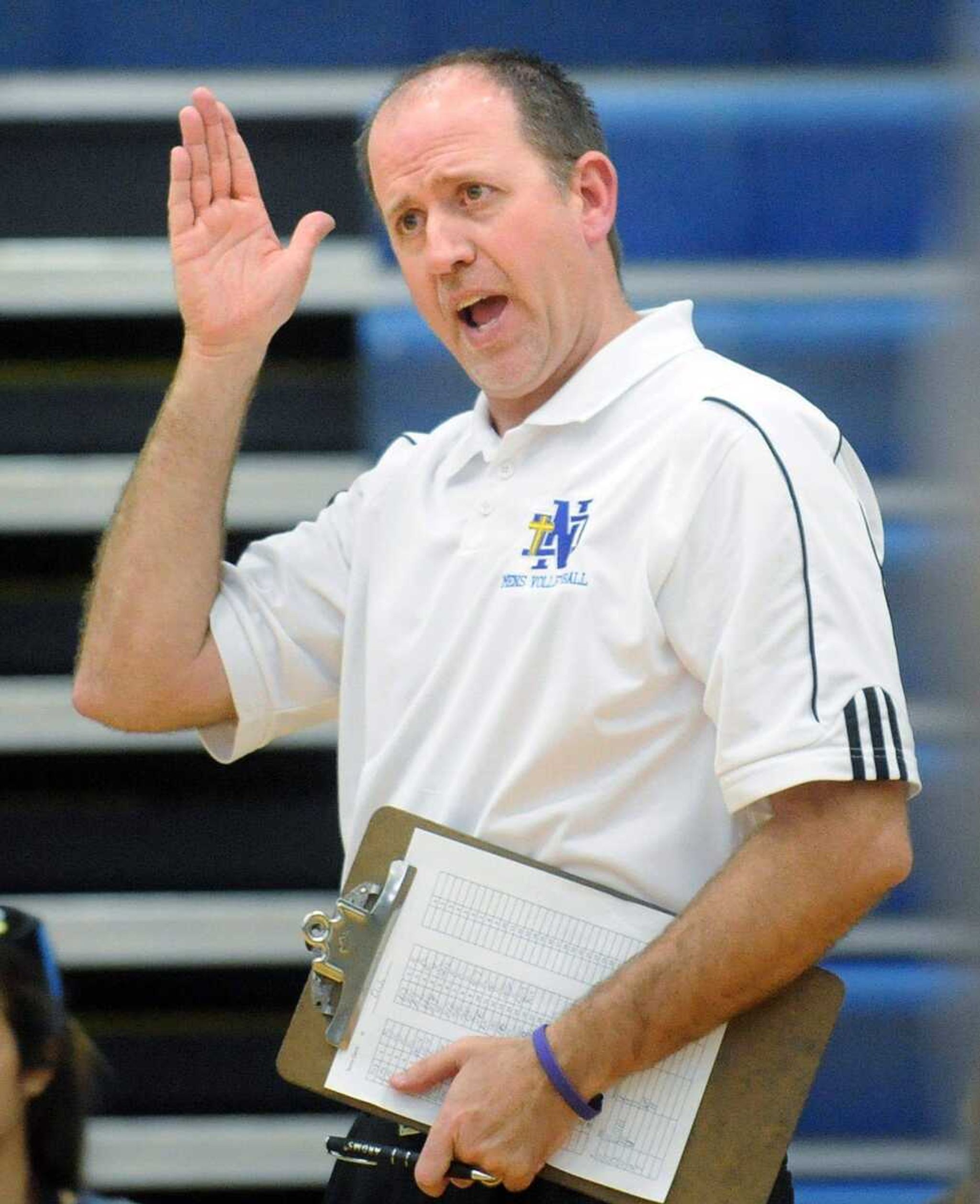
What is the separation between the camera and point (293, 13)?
11.1 feet

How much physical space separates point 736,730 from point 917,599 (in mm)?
1551

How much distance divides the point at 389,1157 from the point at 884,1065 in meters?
1.65

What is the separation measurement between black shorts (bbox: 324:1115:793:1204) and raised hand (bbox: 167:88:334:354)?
961mm

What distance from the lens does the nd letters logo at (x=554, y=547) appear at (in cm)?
182

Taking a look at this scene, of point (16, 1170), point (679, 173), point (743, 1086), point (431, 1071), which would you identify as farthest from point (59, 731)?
→ point (743, 1086)

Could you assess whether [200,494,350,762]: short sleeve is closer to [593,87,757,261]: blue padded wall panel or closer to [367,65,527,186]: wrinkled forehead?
[367,65,527,186]: wrinkled forehead

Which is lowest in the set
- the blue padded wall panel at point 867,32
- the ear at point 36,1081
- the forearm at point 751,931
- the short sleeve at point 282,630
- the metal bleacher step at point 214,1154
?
the metal bleacher step at point 214,1154

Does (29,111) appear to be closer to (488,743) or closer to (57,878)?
(57,878)

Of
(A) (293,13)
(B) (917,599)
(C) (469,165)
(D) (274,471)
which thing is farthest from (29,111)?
(B) (917,599)

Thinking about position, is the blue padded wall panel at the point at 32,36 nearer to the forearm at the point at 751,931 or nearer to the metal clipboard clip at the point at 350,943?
the metal clipboard clip at the point at 350,943

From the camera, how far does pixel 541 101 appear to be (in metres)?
2.08

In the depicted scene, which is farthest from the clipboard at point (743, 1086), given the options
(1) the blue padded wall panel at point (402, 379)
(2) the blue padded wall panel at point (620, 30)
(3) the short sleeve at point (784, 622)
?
(2) the blue padded wall panel at point (620, 30)

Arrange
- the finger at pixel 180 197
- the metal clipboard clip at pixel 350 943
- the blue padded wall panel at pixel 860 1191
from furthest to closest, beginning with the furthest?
the blue padded wall panel at pixel 860 1191 → the finger at pixel 180 197 → the metal clipboard clip at pixel 350 943

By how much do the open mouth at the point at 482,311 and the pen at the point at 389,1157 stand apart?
92 cm
